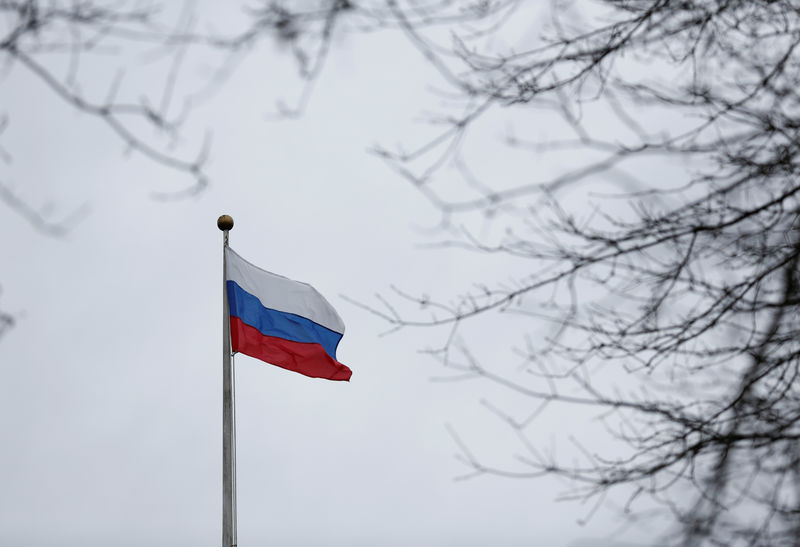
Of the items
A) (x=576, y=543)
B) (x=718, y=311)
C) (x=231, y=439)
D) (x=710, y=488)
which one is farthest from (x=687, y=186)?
(x=231, y=439)

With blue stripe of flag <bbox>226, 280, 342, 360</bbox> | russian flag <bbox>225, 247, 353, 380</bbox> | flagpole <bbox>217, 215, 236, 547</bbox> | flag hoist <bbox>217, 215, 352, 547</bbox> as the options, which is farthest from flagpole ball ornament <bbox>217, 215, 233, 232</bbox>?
flagpole <bbox>217, 215, 236, 547</bbox>

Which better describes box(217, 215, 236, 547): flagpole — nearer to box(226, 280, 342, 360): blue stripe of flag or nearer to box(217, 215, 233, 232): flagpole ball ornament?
box(226, 280, 342, 360): blue stripe of flag

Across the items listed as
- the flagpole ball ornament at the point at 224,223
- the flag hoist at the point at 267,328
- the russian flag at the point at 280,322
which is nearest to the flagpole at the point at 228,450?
the flag hoist at the point at 267,328

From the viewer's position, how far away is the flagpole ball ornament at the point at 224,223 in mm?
10773

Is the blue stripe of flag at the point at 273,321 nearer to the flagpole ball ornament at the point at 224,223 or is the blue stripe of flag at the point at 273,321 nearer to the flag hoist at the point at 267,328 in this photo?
the flag hoist at the point at 267,328

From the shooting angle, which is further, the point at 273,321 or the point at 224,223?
the point at 224,223

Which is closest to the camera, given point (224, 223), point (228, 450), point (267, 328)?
point (228, 450)

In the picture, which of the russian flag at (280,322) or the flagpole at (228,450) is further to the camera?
the russian flag at (280,322)

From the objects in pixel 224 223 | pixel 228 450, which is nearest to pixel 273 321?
pixel 224 223

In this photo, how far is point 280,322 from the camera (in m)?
10.5

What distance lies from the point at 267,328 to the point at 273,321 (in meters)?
0.11

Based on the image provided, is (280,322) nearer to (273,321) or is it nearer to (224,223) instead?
(273,321)

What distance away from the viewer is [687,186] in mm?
3754

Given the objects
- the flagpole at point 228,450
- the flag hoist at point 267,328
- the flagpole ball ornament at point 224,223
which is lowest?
the flagpole at point 228,450
